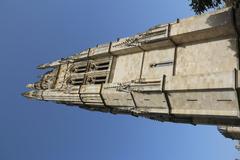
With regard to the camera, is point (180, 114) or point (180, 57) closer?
point (180, 114)

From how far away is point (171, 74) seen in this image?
27.0 metres

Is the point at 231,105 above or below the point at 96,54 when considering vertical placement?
below

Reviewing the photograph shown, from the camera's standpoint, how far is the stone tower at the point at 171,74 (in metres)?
22.4

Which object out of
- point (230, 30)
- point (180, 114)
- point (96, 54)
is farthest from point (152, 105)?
point (96, 54)

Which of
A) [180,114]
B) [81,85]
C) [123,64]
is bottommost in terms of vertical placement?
[180,114]

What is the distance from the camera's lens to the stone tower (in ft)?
73.5

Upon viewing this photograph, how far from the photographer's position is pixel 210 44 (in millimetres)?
25875

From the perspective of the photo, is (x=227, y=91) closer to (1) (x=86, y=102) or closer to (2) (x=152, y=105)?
(2) (x=152, y=105)

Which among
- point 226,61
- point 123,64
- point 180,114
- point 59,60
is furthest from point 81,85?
point 226,61

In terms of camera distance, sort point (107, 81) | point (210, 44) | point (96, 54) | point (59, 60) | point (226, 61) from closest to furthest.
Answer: point (226, 61) < point (210, 44) < point (107, 81) < point (96, 54) < point (59, 60)

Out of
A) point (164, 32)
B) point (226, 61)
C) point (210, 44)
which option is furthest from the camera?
point (164, 32)

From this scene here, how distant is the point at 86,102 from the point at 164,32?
31.4 feet

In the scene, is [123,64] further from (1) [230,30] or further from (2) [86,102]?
(1) [230,30]

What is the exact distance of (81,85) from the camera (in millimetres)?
32812
